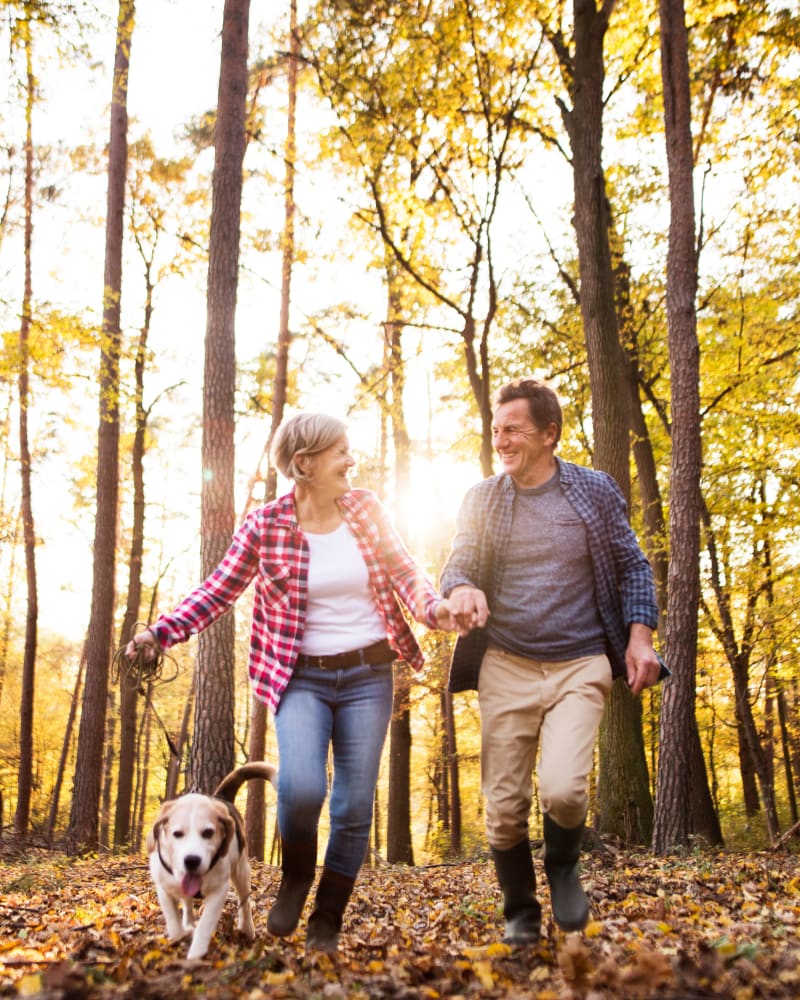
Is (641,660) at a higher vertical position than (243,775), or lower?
higher

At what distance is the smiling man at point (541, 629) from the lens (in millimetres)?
3828

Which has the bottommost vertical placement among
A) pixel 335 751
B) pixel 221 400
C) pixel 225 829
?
pixel 225 829

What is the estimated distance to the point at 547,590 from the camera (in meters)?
3.99

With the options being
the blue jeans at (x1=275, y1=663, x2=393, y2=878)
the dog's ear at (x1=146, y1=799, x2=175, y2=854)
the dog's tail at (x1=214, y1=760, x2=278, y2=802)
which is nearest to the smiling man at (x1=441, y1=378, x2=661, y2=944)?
the blue jeans at (x1=275, y1=663, x2=393, y2=878)

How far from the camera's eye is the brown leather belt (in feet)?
Result: 12.8

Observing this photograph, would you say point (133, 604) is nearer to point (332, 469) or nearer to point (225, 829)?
point (225, 829)

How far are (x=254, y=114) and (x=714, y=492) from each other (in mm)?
10614

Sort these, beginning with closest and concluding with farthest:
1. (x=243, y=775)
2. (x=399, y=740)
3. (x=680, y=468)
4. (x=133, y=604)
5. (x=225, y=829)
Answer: (x=225, y=829)
(x=243, y=775)
(x=680, y=468)
(x=399, y=740)
(x=133, y=604)

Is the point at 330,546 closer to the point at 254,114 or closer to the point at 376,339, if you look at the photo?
the point at 254,114

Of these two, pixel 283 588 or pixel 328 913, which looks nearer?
pixel 328 913

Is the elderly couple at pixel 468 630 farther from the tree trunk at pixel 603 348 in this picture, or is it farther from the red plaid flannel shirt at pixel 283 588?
the tree trunk at pixel 603 348

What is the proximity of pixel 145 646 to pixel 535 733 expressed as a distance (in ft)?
6.22

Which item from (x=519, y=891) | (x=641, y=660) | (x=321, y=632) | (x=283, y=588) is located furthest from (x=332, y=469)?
(x=519, y=891)

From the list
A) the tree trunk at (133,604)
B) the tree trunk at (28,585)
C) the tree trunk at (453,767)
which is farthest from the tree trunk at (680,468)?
the tree trunk at (28,585)
